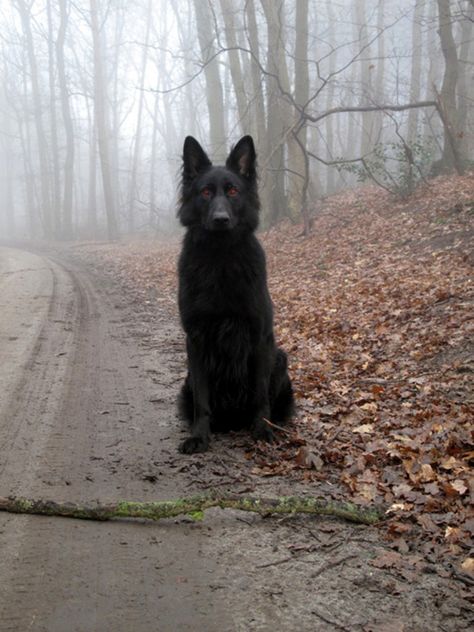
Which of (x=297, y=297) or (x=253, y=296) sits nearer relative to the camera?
(x=253, y=296)

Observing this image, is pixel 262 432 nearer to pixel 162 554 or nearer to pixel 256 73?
pixel 162 554

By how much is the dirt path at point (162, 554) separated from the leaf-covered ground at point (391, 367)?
0.87 feet

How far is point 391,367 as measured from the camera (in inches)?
246

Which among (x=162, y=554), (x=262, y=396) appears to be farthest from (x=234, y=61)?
(x=162, y=554)

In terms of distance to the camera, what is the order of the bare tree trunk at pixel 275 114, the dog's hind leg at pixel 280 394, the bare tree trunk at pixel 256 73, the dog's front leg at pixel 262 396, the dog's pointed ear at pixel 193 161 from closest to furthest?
1. the dog's front leg at pixel 262 396
2. the dog's pointed ear at pixel 193 161
3. the dog's hind leg at pixel 280 394
4. the bare tree trunk at pixel 275 114
5. the bare tree trunk at pixel 256 73

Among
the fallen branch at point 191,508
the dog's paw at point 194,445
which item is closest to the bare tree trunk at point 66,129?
the dog's paw at point 194,445

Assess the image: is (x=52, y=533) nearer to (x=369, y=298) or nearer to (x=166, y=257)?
(x=369, y=298)

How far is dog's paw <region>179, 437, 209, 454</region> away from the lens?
4359mm

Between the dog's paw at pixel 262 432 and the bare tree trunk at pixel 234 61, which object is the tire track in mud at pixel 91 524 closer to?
the dog's paw at pixel 262 432

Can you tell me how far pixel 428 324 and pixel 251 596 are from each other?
16.7 feet

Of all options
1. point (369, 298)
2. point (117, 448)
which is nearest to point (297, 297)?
point (369, 298)

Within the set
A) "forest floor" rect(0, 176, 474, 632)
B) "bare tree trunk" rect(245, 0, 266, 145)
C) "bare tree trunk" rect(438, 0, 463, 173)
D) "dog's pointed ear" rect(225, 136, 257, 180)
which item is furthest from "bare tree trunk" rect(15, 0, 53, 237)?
"dog's pointed ear" rect(225, 136, 257, 180)

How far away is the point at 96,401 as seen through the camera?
549 centimetres

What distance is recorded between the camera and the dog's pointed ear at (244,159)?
15.7 feet
